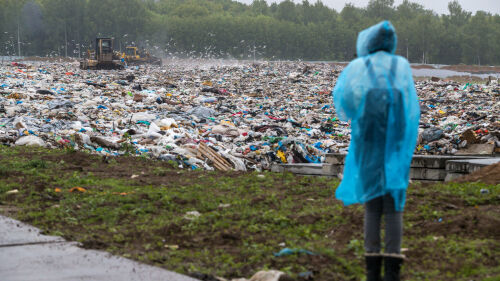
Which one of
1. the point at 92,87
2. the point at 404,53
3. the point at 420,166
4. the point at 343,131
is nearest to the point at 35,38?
the point at 404,53

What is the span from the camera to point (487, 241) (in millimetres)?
4250

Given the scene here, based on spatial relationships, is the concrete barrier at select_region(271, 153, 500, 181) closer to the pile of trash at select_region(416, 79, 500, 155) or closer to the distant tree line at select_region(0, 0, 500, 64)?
the pile of trash at select_region(416, 79, 500, 155)

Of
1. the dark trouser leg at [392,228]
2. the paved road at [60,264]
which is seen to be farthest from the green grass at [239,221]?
the dark trouser leg at [392,228]

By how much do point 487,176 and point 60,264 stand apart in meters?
5.12

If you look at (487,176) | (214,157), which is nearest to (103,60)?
(214,157)

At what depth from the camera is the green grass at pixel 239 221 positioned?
389cm

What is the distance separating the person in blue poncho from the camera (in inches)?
125

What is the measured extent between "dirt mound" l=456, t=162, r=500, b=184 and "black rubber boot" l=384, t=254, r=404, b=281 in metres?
4.05

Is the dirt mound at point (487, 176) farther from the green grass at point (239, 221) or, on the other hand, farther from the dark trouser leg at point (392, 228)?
the dark trouser leg at point (392, 228)

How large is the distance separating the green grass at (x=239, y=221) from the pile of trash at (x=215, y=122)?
3.17 metres

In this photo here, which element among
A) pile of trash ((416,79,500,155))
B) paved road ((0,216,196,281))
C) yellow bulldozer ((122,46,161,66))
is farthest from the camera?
yellow bulldozer ((122,46,161,66))

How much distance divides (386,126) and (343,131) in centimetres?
1132

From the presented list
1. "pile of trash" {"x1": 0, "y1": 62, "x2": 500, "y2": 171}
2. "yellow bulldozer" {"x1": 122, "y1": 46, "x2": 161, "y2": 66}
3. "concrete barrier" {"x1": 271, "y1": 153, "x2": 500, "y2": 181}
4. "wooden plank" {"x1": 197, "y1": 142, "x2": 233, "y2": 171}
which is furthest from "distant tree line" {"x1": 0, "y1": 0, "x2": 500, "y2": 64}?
"concrete barrier" {"x1": 271, "y1": 153, "x2": 500, "y2": 181}

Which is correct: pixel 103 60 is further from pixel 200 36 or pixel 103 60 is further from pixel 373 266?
pixel 200 36
